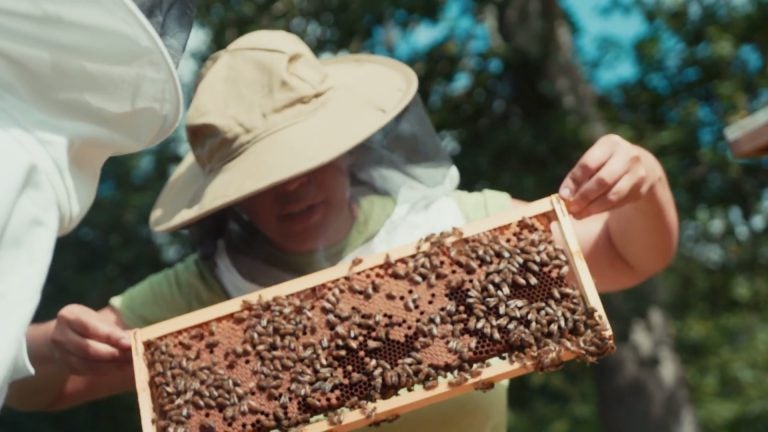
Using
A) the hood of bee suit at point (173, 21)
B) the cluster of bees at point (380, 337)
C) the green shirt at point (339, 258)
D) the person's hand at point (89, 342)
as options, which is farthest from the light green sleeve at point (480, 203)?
the hood of bee suit at point (173, 21)

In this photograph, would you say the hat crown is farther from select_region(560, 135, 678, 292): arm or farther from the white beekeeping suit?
the white beekeeping suit

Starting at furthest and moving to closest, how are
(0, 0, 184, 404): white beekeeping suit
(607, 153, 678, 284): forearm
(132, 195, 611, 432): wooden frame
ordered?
1. (607, 153, 678, 284): forearm
2. (132, 195, 611, 432): wooden frame
3. (0, 0, 184, 404): white beekeeping suit

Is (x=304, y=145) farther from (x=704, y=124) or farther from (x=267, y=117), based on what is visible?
(x=704, y=124)

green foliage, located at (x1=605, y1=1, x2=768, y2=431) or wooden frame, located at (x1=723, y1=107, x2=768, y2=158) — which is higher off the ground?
wooden frame, located at (x1=723, y1=107, x2=768, y2=158)

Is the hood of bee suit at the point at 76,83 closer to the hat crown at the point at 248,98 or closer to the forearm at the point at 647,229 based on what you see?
the hat crown at the point at 248,98

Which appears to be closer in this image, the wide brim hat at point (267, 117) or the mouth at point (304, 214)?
the wide brim hat at point (267, 117)

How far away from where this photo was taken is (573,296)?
276 cm

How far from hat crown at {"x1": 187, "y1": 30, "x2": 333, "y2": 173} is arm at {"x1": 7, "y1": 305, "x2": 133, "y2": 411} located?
0.54m

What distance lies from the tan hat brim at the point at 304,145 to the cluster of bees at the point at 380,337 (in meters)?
0.43

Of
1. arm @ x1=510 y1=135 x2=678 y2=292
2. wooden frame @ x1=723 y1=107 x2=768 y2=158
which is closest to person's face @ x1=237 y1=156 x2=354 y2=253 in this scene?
arm @ x1=510 y1=135 x2=678 y2=292

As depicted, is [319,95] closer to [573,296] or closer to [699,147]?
[573,296]

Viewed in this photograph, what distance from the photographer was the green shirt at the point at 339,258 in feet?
10.5

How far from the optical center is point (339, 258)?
3293mm

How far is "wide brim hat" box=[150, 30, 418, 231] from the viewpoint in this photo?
320 cm
